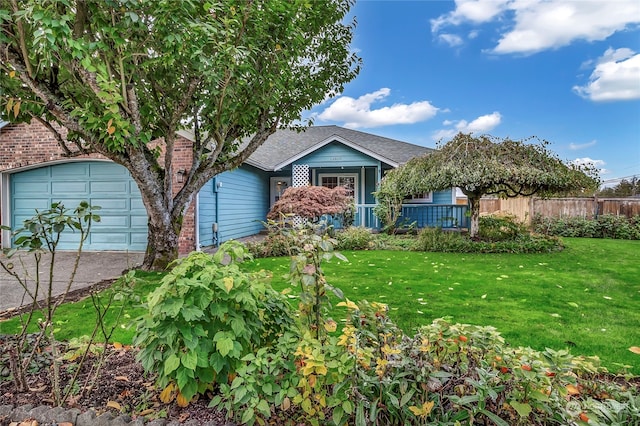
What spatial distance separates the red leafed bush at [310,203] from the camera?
35.3ft

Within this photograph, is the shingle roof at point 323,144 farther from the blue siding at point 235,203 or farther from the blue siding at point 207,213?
the blue siding at point 207,213

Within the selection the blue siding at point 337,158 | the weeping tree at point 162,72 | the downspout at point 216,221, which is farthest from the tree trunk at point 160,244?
the blue siding at point 337,158

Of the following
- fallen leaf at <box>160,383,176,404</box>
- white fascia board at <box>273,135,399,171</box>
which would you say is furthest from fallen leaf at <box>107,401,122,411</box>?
white fascia board at <box>273,135,399,171</box>

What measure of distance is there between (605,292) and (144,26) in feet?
23.9

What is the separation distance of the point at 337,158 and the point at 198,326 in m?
12.7

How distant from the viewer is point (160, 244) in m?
6.58

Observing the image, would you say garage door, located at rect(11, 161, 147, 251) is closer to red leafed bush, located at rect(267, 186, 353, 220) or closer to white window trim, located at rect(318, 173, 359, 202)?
red leafed bush, located at rect(267, 186, 353, 220)

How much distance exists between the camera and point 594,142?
11062 millimetres

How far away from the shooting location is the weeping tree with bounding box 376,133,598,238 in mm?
9008

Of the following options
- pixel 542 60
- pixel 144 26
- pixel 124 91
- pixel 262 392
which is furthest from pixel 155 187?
pixel 542 60

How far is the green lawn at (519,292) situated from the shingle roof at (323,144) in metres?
6.13

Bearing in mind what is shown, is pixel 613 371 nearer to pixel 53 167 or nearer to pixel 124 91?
pixel 124 91

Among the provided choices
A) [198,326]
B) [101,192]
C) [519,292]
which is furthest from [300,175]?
[198,326]

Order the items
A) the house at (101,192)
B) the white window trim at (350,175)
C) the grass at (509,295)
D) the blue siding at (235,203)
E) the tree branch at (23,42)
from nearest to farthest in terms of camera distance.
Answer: the grass at (509,295) → the tree branch at (23,42) → the house at (101,192) → the blue siding at (235,203) → the white window trim at (350,175)
